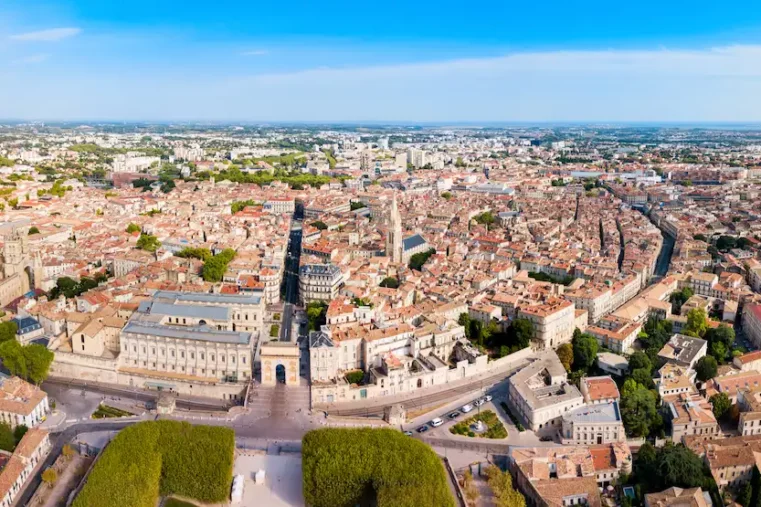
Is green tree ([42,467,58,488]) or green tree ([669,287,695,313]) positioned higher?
green tree ([669,287,695,313])

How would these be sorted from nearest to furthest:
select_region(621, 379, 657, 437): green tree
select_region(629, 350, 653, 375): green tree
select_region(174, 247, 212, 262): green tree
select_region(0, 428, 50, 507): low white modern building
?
1. select_region(0, 428, 50, 507): low white modern building
2. select_region(621, 379, 657, 437): green tree
3. select_region(629, 350, 653, 375): green tree
4. select_region(174, 247, 212, 262): green tree

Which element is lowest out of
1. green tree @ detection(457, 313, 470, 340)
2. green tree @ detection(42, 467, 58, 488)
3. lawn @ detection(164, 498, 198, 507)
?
lawn @ detection(164, 498, 198, 507)

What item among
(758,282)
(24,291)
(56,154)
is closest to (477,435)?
(758,282)

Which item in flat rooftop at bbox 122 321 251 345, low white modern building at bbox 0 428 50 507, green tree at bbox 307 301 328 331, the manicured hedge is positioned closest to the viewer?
the manicured hedge

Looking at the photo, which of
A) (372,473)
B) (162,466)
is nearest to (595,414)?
(372,473)

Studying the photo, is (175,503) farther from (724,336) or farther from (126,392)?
(724,336)

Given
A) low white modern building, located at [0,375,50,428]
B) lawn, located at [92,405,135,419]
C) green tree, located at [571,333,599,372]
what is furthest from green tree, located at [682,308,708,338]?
low white modern building, located at [0,375,50,428]

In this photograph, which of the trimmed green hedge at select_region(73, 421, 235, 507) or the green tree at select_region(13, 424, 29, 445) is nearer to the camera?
the trimmed green hedge at select_region(73, 421, 235, 507)

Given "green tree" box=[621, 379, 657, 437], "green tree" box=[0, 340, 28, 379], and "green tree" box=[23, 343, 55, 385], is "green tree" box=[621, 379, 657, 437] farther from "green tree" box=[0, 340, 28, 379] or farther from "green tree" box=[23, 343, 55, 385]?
"green tree" box=[0, 340, 28, 379]
